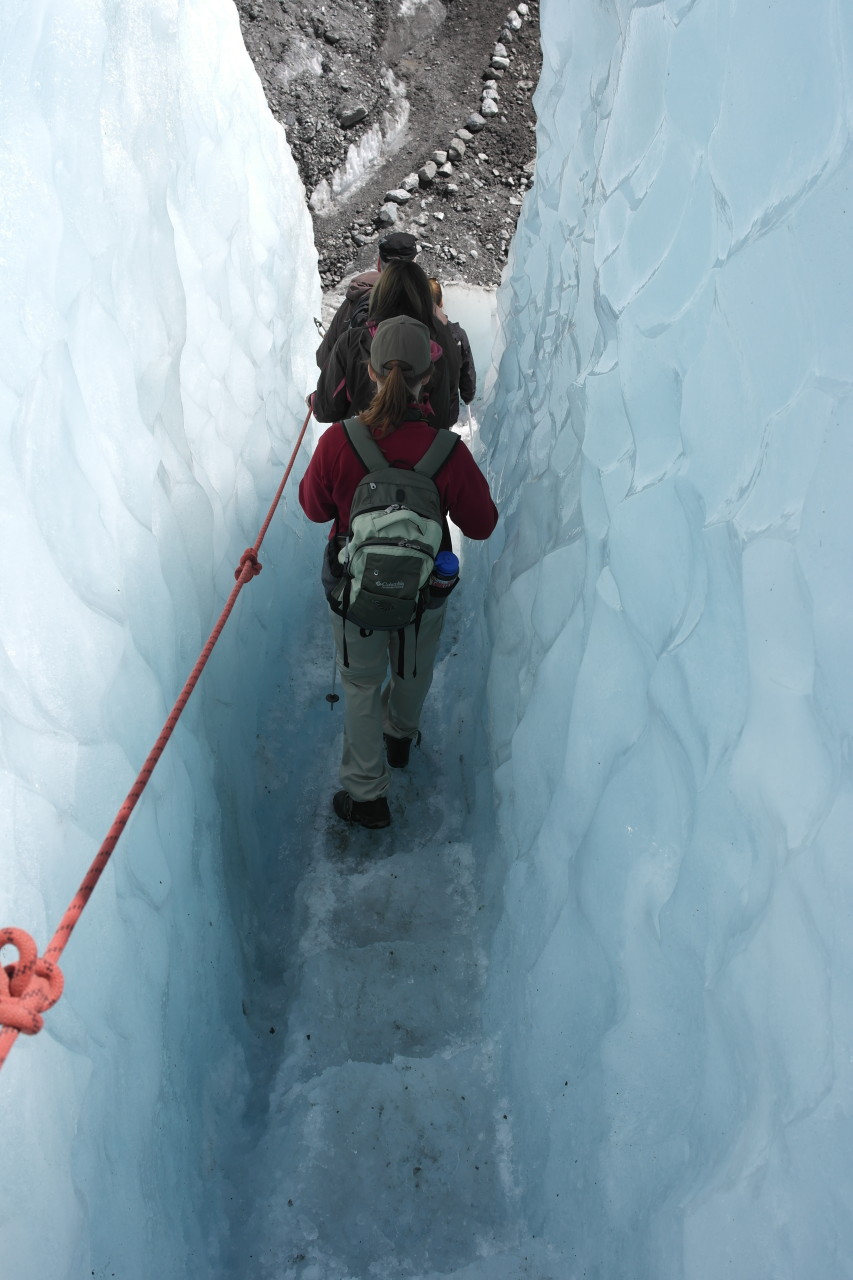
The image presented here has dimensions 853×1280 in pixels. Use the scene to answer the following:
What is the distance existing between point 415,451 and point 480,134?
17.9ft

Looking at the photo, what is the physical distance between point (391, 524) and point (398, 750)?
3.66 feet

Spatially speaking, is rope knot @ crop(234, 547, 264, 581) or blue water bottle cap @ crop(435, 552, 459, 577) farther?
rope knot @ crop(234, 547, 264, 581)

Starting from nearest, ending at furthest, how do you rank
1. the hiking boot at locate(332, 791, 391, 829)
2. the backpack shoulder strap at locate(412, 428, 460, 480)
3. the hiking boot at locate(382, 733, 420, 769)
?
the backpack shoulder strap at locate(412, 428, 460, 480) < the hiking boot at locate(332, 791, 391, 829) < the hiking boot at locate(382, 733, 420, 769)

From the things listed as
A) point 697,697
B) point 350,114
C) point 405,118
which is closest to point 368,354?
point 697,697

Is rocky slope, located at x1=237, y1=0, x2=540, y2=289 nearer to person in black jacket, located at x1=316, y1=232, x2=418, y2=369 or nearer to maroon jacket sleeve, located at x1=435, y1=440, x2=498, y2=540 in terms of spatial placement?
person in black jacket, located at x1=316, y1=232, x2=418, y2=369

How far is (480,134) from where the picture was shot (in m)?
6.29

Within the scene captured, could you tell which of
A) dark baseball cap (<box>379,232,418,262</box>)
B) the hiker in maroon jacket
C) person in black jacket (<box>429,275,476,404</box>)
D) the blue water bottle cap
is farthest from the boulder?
the blue water bottle cap

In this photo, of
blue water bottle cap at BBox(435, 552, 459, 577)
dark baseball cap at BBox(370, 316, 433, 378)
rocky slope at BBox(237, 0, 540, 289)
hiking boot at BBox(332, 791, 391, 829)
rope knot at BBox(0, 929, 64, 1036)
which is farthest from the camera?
rocky slope at BBox(237, 0, 540, 289)

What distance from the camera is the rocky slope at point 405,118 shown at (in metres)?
5.67

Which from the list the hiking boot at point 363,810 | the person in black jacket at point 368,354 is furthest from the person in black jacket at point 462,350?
the hiking boot at point 363,810

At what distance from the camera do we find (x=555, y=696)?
2039mm

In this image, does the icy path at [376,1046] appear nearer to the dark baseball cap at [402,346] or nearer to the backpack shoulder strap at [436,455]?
the backpack shoulder strap at [436,455]

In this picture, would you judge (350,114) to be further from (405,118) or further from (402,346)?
(402,346)

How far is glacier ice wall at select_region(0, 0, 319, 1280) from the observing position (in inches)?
53.4
